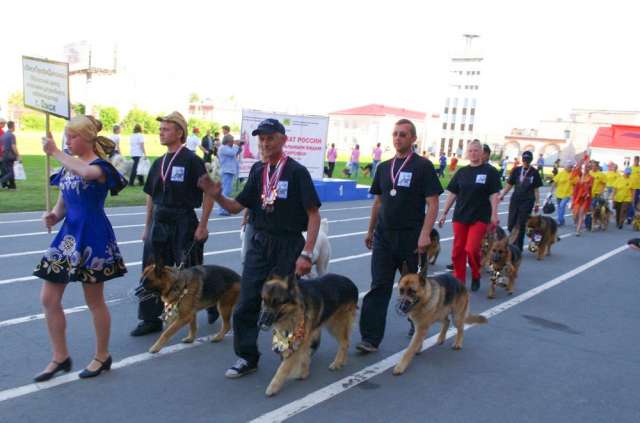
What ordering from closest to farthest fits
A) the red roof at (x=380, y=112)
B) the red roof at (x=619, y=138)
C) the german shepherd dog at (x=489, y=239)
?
the german shepherd dog at (x=489, y=239) → the red roof at (x=619, y=138) → the red roof at (x=380, y=112)

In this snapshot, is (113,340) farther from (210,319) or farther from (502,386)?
(502,386)

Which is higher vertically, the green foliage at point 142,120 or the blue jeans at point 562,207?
the green foliage at point 142,120

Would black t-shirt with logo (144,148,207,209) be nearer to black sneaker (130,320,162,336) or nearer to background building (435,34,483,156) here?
black sneaker (130,320,162,336)

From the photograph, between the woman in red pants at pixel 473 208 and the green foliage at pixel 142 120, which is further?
the green foliage at pixel 142 120

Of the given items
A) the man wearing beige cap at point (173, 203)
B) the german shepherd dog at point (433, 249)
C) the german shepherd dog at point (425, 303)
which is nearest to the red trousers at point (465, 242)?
the german shepherd dog at point (433, 249)

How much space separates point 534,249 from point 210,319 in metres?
7.52

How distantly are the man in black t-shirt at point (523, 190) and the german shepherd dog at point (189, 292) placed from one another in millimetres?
6939

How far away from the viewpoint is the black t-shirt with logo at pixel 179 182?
5.04 meters

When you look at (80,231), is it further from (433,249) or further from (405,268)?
(433,249)

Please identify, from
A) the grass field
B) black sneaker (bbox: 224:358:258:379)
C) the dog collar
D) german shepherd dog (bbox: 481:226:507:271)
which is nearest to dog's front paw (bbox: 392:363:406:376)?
the dog collar

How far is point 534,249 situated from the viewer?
10875 millimetres

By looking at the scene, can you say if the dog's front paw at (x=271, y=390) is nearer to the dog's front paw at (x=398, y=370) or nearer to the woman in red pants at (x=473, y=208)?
the dog's front paw at (x=398, y=370)

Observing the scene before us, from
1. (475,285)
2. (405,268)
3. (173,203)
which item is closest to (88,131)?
(173,203)

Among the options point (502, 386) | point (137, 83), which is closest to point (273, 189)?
point (502, 386)
